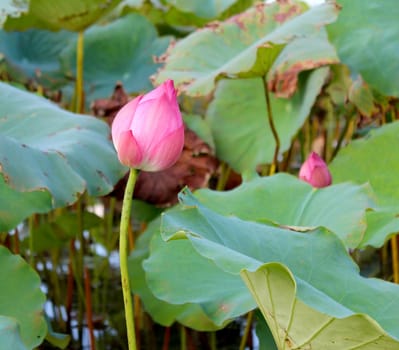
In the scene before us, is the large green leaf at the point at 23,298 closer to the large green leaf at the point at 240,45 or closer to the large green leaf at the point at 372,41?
the large green leaf at the point at 240,45

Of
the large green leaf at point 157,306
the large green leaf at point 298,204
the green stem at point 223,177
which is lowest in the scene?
the green stem at point 223,177

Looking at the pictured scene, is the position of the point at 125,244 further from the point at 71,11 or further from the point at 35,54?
the point at 35,54

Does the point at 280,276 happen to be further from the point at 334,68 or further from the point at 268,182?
the point at 334,68

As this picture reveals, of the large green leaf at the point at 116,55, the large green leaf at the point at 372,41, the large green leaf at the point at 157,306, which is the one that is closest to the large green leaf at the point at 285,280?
the large green leaf at the point at 157,306

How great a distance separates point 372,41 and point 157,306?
595 mm

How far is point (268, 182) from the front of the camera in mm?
1104

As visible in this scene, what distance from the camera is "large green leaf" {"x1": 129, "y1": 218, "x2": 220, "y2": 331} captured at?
50.0 inches

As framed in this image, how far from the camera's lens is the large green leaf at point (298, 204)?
37.4 inches

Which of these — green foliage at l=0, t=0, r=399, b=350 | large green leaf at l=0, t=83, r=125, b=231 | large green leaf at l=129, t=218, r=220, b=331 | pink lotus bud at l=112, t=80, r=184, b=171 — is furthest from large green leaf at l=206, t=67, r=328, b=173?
pink lotus bud at l=112, t=80, r=184, b=171

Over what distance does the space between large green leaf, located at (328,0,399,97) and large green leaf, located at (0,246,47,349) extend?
68 cm

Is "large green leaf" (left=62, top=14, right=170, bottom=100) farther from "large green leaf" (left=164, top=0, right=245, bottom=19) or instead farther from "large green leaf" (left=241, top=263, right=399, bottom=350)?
"large green leaf" (left=241, top=263, right=399, bottom=350)

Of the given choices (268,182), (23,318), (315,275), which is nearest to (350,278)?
(315,275)

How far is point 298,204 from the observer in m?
1.05

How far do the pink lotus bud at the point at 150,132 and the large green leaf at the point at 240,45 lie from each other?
1.71 feet
